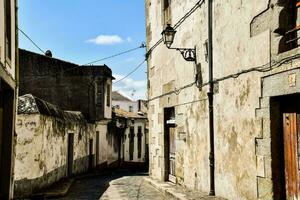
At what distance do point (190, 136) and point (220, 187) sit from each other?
183cm

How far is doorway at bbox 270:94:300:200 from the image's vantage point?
5.38 m

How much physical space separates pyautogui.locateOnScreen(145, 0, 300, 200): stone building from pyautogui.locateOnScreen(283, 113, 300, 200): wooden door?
13 mm

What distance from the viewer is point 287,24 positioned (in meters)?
5.61

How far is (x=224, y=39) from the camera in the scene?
7.26 meters

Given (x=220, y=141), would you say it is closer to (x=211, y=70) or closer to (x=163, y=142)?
(x=211, y=70)

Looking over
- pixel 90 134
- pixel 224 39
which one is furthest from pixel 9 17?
pixel 90 134

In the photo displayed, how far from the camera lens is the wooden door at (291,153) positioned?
5.36 metres

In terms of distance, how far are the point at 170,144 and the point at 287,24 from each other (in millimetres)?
6162

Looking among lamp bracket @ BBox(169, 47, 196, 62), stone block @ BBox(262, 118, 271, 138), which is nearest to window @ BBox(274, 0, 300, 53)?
stone block @ BBox(262, 118, 271, 138)

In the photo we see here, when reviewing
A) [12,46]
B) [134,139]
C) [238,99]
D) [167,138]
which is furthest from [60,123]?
[134,139]

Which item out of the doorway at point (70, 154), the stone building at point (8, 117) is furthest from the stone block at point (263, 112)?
the doorway at point (70, 154)

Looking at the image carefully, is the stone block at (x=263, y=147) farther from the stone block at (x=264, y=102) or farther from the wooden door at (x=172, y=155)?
the wooden door at (x=172, y=155)

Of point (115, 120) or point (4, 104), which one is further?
point (115, 120)

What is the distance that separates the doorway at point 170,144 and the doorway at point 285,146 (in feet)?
16.6
